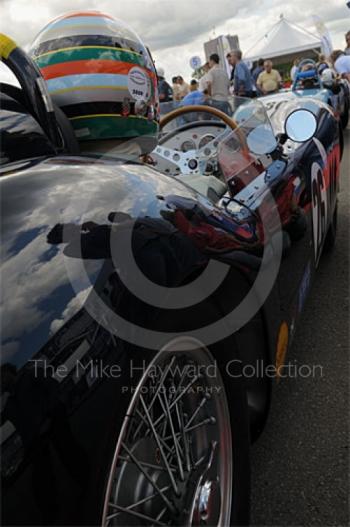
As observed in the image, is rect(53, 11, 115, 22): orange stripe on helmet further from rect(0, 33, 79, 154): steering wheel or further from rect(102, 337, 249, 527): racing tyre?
rect(102, 337, 249, 527): racing tyre

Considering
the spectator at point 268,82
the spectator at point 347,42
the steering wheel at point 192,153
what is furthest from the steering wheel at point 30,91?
the spectator at point 347,42

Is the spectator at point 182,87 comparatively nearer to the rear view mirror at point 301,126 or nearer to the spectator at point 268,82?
the spectator at point 268,82

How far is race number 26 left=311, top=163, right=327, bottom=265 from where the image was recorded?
104 inches

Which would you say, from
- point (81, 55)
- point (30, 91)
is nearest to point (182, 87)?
point (81, 55)

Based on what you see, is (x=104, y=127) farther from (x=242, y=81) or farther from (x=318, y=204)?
(x=242, y=81)

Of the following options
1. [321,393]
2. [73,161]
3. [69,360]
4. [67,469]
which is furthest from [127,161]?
[321,393]

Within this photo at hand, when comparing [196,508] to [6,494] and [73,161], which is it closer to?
[6,494]

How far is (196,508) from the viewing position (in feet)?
4.36

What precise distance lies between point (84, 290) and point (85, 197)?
11.3 inches

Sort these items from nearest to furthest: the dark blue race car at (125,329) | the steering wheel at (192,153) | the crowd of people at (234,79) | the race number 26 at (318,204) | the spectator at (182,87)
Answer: the dark blue race car at (125,329) → the race number 26 at (318,204) → the steering wheel at (192,153) → the crowd of people at (234,79) → the spectator at (182,87)

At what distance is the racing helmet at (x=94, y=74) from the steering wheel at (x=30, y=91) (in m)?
0.42

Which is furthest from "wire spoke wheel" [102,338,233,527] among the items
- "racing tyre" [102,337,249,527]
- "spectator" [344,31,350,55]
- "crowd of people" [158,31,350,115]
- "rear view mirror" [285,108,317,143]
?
"spectator" [344,31,350,55]

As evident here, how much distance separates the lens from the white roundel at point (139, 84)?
7.80ft

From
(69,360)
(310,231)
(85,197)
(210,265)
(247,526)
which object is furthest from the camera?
(310,231)
